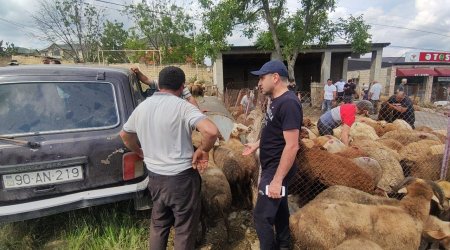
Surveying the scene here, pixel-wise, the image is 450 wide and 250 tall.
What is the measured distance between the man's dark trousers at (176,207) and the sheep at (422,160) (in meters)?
3.99

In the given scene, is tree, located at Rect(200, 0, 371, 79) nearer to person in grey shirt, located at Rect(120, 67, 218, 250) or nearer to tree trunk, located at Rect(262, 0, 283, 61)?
tree trunk, located at Rect(262, 0, 283, 61)

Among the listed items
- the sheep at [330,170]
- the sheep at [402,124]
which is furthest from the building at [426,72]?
the sheep at [330,170]

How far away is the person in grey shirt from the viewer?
2508mm

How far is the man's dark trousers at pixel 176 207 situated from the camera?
260cm

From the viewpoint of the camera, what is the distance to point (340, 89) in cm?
1606

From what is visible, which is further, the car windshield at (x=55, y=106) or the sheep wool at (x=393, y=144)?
the sheep wool at (x=393, y=144)

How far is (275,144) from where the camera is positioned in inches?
109

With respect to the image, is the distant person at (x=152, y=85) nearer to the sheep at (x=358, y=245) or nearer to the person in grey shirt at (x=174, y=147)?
the person in grey shirt at (x=174, y=147)

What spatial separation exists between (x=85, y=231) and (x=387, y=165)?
4.43 m

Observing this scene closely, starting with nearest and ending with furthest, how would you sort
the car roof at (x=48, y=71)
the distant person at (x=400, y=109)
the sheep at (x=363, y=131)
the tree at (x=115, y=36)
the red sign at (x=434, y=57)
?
the car roof at (x=48, y=71) → the sheep at (x=363, y=131) → the distant person at (x=400, y=109) → the red sign at (x=434, y=57) → the tree at (x=115, y=36)

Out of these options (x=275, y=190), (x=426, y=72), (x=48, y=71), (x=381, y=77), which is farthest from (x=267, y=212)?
(x=426, y=72)

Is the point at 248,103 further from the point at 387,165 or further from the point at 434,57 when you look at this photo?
the point at 434,57

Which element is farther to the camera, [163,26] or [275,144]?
[163,26]

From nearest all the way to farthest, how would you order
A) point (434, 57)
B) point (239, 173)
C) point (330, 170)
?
point (330, 170) < point (239, 173) < point (434, 57)
